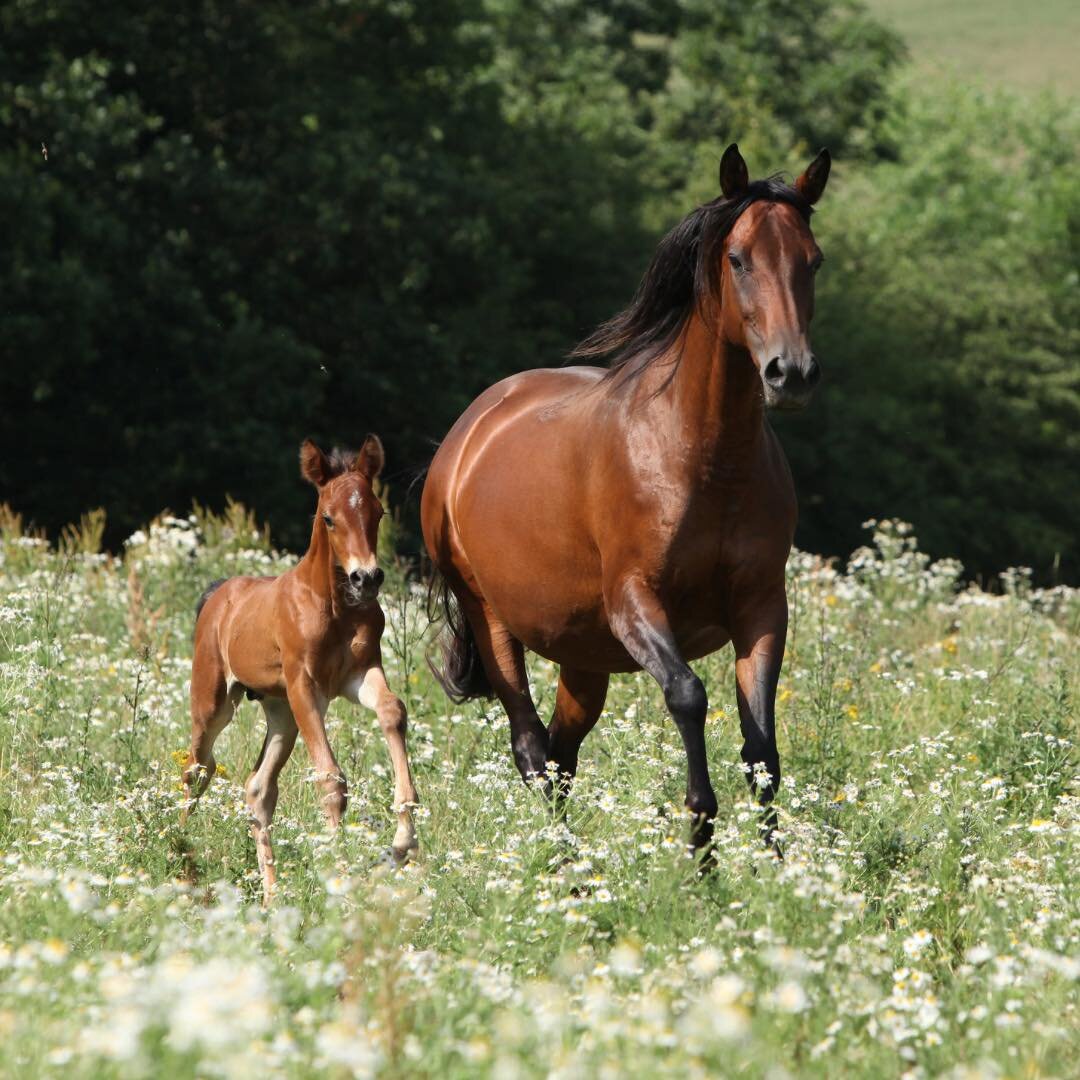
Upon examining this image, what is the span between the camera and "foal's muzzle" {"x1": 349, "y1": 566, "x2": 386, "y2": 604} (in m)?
6.08

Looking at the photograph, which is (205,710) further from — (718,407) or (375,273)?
(375,273)

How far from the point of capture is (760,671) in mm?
5980

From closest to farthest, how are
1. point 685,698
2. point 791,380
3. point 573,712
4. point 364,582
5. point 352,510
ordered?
1. point 791,380
2. point 685,698
3. point 364,582
4. point 352,510
5. point 573,712

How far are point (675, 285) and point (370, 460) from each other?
1327 millimetres

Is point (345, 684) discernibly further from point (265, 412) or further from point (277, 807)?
point (265, 412)

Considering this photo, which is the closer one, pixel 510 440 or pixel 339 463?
pixel 339 463

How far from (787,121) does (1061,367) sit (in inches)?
521

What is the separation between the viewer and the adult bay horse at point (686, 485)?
18.8 ft

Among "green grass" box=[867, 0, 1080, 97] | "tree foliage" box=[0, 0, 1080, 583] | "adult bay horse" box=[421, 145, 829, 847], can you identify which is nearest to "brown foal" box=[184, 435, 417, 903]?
"adult bay horse" box=[421, 145, 829, 847]

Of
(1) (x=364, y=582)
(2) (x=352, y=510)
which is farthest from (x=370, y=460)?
(1) (x=364, y=582)

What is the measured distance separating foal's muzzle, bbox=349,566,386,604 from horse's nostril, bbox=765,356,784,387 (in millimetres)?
1596

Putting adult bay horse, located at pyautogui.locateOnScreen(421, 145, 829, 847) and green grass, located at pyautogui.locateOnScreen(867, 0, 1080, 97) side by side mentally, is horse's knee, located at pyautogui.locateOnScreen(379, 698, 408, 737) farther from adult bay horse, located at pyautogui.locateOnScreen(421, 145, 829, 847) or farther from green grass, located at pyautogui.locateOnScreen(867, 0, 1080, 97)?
green grass, located at pyautogui.locateOnScreen(867, 0, 1080, 97)

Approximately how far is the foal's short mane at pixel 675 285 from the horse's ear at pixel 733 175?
0.03 metres

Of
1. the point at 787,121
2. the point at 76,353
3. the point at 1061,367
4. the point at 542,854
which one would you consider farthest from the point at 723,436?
the point at 787,121
